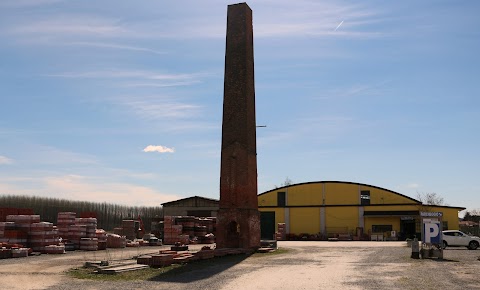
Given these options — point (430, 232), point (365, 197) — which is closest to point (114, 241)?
point (430, 232)

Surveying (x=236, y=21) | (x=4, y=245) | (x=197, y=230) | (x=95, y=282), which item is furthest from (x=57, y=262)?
(x=197, y=230)

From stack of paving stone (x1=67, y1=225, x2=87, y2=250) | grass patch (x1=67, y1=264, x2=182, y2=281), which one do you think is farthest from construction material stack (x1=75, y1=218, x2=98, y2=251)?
grass patch (x1=67, y1=264, x2=182, y2=281)

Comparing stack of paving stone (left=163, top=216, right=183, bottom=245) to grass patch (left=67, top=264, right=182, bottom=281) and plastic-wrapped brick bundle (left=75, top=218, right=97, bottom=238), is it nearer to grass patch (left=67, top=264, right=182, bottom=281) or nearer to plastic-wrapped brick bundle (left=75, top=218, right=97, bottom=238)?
plastic-wrapped brick bundle (left=75, top=218, right=97, bottom=238)

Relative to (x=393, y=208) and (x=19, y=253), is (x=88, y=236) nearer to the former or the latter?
(x=19, y=253)

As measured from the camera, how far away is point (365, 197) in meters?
53.5

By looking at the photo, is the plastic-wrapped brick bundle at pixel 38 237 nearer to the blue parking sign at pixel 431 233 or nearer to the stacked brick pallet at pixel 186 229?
the stacked brick pallet at pixel 186 229

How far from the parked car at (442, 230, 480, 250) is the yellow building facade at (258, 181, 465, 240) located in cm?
1510

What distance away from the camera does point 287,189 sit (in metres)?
56.5

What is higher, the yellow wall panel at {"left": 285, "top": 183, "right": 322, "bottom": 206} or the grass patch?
the yellow wall panel at {"left": 285, "top": 183, "right": 322, "bottom": 206}

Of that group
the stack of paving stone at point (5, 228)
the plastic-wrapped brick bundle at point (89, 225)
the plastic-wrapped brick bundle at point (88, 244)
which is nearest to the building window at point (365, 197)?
the plastic-wrapped brick bundle at point (89, 225)

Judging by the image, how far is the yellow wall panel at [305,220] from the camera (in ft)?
178

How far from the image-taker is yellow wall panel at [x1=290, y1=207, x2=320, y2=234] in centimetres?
5441

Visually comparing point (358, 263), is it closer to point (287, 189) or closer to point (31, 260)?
point (31, 260)

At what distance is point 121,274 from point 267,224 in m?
40.9
